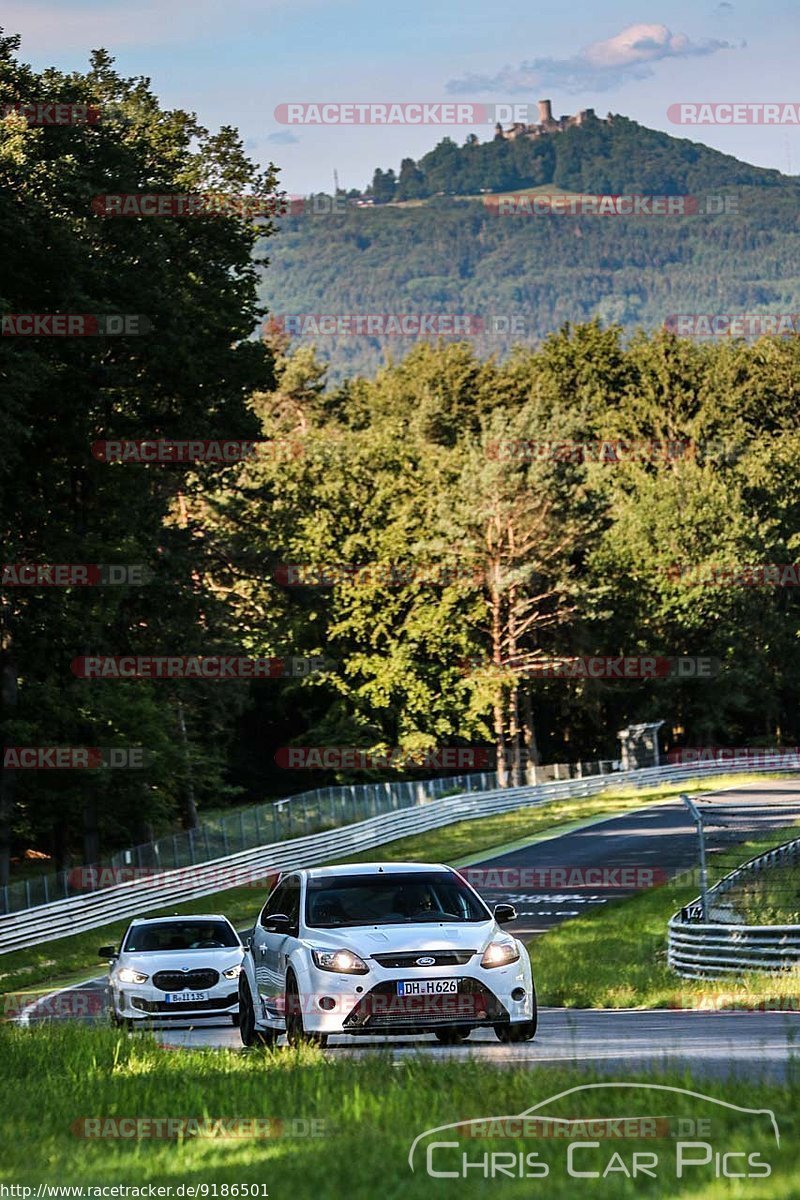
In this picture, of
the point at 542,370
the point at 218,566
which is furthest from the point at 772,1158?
the point at 542,370

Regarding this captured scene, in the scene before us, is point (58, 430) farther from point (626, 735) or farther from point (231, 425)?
point (626, 735)

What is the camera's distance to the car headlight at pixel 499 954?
13.9m

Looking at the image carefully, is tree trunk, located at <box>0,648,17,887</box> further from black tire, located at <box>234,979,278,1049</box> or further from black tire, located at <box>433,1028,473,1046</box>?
black tire, located at <box>433,1028,473,1046</box>

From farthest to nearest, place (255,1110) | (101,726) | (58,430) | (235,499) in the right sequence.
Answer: (235,499)
(101,726)
(58,430)
(255,1110)

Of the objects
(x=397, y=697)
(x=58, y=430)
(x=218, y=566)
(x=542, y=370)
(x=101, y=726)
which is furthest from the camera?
(x=542, y=370)

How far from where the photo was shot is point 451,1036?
1442 centimetres

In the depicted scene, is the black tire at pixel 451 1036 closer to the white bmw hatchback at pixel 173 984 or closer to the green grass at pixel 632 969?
the green grass at pixel 632 969

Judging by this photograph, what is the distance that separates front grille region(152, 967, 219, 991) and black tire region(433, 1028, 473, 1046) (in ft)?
25.2

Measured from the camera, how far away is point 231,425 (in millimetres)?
46406

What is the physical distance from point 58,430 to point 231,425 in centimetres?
658

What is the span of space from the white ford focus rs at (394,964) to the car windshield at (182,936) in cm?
757

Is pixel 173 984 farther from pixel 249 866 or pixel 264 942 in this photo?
pixel 249 866

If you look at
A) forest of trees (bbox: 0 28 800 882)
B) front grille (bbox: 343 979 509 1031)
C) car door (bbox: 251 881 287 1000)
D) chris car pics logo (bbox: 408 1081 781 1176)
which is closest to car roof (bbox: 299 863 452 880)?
car door (bbox: 251 881 287 1000)

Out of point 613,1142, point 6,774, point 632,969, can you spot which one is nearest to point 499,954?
A: point 613,1142
